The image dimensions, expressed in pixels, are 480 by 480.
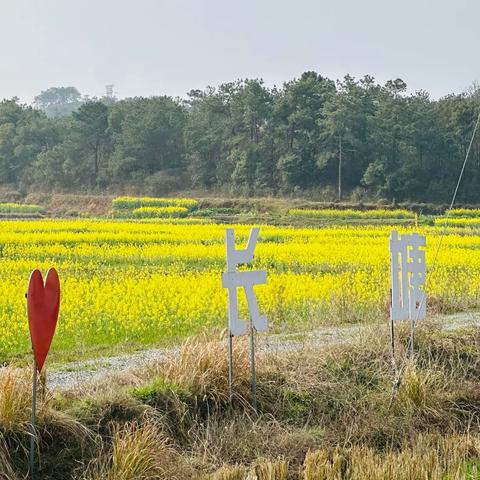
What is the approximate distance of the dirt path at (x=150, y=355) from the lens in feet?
23.1

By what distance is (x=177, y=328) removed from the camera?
9.62 meters

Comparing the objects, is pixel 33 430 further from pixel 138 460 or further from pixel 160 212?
pixel 160 212

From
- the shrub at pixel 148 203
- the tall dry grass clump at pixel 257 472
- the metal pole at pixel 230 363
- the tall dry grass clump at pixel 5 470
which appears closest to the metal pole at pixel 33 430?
the tall dry grass clump at pixel 5 470

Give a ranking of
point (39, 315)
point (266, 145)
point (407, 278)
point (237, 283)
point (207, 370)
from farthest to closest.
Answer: point (266, 145) < point (407, 278) < point (207, 370) < point (237, 283) < point (39, 315)

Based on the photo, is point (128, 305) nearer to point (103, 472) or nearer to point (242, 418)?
point (242, 418)

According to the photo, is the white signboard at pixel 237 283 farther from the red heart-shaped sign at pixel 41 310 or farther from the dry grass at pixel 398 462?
the red heart-shaped sign at pixel 41 310

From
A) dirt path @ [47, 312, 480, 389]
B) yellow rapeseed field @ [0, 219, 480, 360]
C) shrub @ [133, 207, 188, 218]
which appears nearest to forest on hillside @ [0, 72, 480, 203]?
shrub @ [133, 207, 188, 218]

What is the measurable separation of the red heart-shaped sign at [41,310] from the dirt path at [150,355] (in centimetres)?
126

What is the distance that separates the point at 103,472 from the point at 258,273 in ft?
7.24

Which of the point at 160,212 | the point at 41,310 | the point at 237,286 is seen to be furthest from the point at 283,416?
the point at 160,212

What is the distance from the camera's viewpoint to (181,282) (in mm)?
13133

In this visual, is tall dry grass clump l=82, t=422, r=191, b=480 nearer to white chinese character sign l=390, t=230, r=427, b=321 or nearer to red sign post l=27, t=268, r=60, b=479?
red sign post l=27, t=268, r=60, b=479

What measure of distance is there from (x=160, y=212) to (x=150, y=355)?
34161 millimetres

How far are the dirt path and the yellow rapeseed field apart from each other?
61cm
